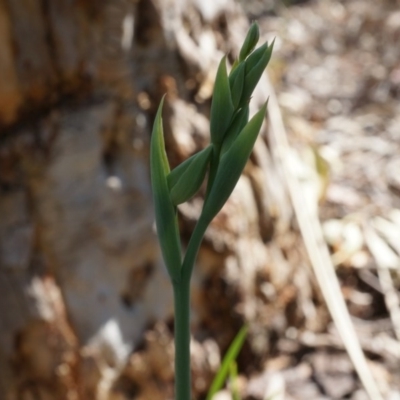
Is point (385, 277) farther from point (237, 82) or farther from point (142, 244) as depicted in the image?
point (237, 82)

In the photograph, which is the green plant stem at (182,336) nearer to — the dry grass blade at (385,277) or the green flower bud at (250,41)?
the green flower bud at (250,41)

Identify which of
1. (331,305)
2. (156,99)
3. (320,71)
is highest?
(320,71)

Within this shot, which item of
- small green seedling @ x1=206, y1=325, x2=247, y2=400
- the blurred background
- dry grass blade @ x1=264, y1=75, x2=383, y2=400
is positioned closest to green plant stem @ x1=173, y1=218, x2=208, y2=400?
small green seedling @ x1=206, y1=325, x2=247, y2=400

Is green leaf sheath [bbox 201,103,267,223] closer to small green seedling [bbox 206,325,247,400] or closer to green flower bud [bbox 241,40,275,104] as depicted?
green flower bud [bbox 241,40,275,104]

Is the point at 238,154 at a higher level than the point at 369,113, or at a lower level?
lower

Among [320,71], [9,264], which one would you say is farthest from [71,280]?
[320,71]

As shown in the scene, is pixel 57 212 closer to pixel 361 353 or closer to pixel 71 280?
pixel 71 280

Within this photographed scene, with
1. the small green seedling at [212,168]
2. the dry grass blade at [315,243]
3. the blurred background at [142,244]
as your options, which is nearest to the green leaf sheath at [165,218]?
the small green seedling at [212,168]
